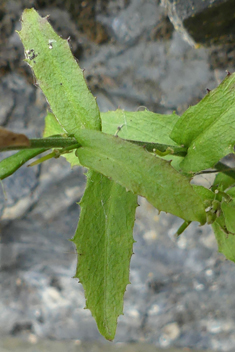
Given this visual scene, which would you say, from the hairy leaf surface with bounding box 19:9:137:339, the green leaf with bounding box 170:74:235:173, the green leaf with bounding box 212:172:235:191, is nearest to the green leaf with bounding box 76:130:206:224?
the hairy leaf surface with bounding box 19:9:137:339

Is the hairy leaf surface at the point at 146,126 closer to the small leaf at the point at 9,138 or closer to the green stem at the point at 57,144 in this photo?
the green stem at the point at 57,144

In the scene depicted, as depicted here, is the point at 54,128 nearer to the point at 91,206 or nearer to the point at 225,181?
the point at 91,206

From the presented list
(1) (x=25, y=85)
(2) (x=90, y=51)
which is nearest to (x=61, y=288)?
(1) (x=25, y=85)

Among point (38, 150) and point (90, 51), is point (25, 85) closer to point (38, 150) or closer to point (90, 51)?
point (90, 51)

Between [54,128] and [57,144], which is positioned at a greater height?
[57,144]

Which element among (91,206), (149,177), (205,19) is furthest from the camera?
(205,19)

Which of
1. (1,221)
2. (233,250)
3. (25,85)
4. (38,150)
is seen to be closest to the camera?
(38,150)

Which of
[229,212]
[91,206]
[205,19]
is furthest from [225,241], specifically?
[205,19]
